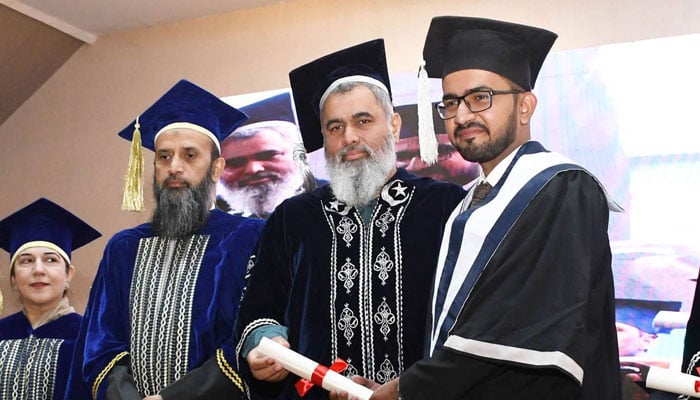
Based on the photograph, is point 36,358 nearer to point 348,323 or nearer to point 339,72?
point 348,323

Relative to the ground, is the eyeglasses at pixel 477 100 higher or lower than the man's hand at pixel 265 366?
higher

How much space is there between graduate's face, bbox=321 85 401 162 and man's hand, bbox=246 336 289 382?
746 mm

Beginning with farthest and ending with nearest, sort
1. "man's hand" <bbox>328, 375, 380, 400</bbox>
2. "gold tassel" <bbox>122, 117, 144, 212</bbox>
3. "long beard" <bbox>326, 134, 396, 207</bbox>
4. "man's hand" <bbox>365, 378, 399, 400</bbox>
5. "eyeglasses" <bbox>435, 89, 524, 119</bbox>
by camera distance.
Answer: "gold tassel" <bbox>122, 117, 144, 212</bbox>
"long beard" <bbox>326, 134, 396, 207</bbox>
"eyeglasses" <bbox>435, 89, 524, 119</bbox>
"man's hand" <bbox>328, 375, 380, 400</bbox>
"man's hand" <bbox>365, 378, 399, 400</bbox>

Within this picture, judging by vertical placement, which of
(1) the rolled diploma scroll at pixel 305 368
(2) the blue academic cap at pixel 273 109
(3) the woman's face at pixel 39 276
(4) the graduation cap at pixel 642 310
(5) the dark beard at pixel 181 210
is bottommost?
(1) the rolled diploma scroll at pixel 305 368

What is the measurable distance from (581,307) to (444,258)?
53cm

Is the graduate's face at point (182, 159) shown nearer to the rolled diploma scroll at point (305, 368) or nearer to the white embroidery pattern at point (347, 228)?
the white embroidery pattern at point (347, 228)

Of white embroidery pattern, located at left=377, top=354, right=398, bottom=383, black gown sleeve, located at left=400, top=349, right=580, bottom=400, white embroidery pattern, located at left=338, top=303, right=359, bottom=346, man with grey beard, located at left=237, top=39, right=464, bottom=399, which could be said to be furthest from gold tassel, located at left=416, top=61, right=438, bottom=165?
black gown sleeve, located at left=400, top=349, right=580, bottom=400

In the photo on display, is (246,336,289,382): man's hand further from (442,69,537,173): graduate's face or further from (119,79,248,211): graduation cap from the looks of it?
(119,79,248,211): graduation cap

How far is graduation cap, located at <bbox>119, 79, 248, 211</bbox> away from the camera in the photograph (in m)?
4.07

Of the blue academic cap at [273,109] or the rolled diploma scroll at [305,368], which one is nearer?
the rolled diploma scroll at [305,368]

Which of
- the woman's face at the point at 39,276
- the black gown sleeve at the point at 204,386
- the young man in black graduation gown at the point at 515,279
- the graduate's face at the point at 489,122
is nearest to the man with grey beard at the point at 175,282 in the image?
the black gown sleeve at the point at 204,386

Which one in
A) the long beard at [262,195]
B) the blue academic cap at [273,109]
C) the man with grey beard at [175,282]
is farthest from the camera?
the blue academic cap at [273,109]

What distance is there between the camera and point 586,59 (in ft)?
16.1

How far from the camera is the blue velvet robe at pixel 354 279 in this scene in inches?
123
